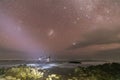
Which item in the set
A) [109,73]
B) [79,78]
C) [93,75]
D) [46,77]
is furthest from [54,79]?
[109,73]

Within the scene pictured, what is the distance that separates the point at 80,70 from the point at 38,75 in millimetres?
5343

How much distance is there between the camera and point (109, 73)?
22.3 meters

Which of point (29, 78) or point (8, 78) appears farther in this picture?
point (29, 78)

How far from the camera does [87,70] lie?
74.8 ft

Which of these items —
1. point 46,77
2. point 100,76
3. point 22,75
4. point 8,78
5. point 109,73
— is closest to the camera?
point 8,78

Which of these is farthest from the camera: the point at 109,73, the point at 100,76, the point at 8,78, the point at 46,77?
the point at 109,73

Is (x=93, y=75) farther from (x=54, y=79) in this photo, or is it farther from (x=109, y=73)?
(x=54, y=79)

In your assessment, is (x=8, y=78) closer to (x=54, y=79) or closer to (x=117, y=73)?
(x=54, y=79)

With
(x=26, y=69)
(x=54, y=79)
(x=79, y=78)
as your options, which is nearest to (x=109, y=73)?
(x=79, y=78)

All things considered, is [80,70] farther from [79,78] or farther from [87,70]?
[79,78]

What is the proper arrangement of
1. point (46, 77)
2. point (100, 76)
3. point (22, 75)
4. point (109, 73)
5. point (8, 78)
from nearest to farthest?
point (8, 78)
point (22, 75)
point (46, 77)
point (100, 76)
point (109, 73)

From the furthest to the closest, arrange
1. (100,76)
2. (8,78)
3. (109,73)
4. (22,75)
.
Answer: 1. (109,73)
2. (100,76)
3. (22,75)
4. (8,78)

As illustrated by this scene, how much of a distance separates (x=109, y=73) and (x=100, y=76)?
69.6 inches

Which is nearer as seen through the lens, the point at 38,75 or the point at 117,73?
the point at 38,75
